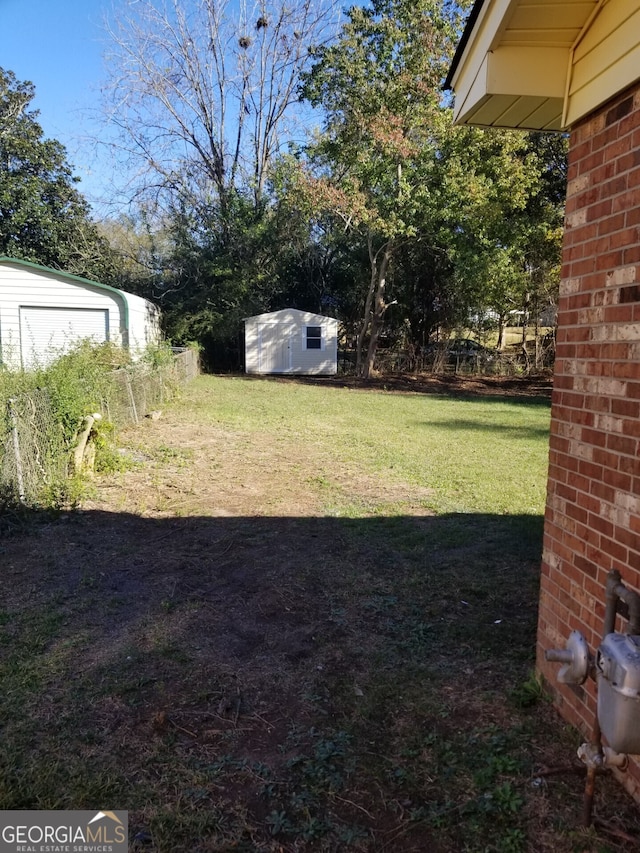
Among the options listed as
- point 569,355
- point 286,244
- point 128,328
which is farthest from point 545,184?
point 569,355

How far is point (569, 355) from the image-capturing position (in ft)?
7.70

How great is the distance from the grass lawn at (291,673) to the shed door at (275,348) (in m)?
16.3

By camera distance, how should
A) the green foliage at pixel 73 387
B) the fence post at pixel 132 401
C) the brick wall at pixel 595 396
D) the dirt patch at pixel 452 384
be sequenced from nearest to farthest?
the brick wall at pixel 595 396
the green foliage at pixel 73 387
the fence post at pixel 132 401
the dirt patch at pixel 452 384

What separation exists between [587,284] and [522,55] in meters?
1.02

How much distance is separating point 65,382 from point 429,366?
63.6 ft

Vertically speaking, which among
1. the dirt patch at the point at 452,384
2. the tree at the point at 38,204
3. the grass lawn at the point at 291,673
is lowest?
the grass lawn at the point at 291,673

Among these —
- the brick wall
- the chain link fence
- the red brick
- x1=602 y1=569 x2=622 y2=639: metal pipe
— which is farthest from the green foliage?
x1=602 y1=569 x2=622 y2=639: metal pipe

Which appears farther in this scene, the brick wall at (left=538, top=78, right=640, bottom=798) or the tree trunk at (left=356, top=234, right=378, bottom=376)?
the tree trunk at (left=356, top=234, right=378, bottom=376)

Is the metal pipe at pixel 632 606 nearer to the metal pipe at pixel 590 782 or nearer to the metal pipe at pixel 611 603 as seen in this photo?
the metal pipe at pixel 611 603

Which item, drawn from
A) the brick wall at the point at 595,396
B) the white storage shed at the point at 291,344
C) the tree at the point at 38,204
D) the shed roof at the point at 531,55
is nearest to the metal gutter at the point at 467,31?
the shed roof at the point at 531,55

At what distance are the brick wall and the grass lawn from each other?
46 centimetres

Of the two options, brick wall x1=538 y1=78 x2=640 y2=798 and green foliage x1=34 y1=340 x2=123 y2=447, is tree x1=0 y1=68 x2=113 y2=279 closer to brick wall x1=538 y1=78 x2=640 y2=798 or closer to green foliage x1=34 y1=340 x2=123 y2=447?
green foliage x1=34 y1=340 x2=123 y2=447

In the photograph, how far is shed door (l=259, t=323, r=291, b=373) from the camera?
22359mm

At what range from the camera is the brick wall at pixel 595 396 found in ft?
6.33
